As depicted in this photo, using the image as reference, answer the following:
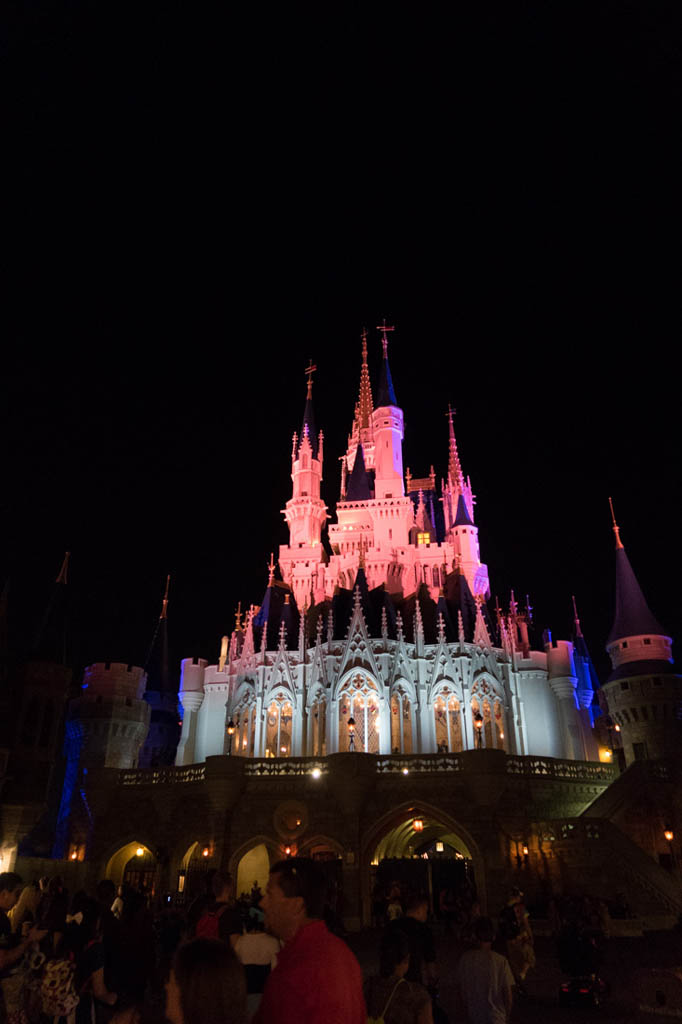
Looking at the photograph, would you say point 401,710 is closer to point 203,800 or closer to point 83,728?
point 203,800

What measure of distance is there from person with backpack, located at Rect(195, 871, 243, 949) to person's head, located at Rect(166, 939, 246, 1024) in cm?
453

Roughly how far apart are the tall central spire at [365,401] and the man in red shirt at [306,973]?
6015 cm

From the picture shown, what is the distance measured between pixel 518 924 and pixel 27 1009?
8.09 m

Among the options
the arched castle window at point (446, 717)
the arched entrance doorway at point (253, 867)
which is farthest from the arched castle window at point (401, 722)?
the arched entrance doorway at point (253, 867)

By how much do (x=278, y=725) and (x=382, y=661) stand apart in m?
7.02

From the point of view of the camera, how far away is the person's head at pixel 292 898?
414cm

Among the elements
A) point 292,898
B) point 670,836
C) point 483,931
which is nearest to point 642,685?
point 670,836

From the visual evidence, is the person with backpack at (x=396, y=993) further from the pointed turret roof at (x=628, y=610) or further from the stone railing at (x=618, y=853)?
the pointed turret roof at (x=628, y=610)

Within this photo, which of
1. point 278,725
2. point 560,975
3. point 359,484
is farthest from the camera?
point 359,484

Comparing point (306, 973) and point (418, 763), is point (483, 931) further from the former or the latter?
point (418, 763)

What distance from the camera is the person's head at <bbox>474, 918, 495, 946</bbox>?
291 inches

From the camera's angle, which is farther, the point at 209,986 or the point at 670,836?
the point at 670,836

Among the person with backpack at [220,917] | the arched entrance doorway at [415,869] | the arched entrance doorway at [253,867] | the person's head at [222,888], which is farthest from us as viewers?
the arched entrance doorway at [253,867]

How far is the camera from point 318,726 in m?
39.6
